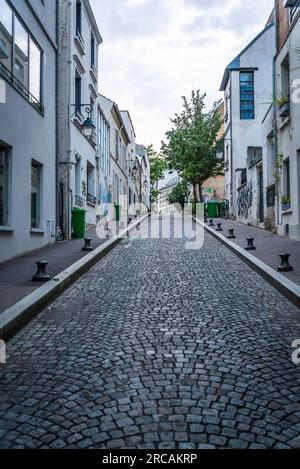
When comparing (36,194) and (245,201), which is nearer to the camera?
(36,194)

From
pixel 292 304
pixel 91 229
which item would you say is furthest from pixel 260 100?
pixel 292 304

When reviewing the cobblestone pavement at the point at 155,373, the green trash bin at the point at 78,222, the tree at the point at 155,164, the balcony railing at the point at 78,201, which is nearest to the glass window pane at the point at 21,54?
the green trash bin at the point at 78,222

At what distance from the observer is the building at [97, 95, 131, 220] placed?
84.3ft

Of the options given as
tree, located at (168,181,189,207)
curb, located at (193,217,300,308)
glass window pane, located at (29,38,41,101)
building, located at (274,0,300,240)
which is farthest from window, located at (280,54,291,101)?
tree, located at (168,181,189,207)

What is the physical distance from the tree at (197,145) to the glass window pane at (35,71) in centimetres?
2167

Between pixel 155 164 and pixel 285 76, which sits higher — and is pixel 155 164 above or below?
above

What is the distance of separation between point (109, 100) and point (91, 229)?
10352 millimetres

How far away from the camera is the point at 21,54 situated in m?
10.3

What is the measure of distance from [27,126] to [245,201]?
46.3 ft

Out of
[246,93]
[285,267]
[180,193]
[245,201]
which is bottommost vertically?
[285,267]

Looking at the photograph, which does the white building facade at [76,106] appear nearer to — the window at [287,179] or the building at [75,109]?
the building at [75,109]

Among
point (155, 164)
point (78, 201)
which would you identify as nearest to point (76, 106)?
point (78, 201)

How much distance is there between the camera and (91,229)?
18984 mm

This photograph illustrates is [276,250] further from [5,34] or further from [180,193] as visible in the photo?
[180,193]
